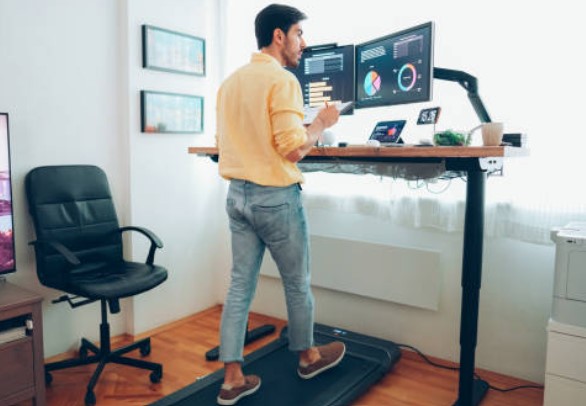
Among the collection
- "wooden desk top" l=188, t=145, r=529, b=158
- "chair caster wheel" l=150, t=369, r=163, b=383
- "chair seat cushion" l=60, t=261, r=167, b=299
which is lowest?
"chair caster wheel" l=150, t=369, r=163, b=383

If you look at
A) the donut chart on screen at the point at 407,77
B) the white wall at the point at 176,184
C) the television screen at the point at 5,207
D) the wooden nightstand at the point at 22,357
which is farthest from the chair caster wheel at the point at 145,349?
the donut chart on screen at the point at 407,77

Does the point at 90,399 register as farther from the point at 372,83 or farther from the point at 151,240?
the point at 372,83

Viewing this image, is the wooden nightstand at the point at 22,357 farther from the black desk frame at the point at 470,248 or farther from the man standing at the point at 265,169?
the black desk frame at the point at 470,248

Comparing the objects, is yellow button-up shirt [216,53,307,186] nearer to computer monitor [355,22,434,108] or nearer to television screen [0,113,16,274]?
computer monitor [355,22,434,108]

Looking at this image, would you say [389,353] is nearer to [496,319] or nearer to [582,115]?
[496,319]

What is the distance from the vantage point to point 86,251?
256 centimetres

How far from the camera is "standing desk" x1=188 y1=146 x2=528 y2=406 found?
1.80 metres

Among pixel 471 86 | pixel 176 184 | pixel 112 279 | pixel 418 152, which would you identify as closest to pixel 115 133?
pixel 176 184

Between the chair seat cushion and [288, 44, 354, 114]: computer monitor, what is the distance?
1.24m

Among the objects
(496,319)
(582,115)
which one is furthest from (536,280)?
(582,115)

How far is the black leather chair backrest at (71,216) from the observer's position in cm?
239

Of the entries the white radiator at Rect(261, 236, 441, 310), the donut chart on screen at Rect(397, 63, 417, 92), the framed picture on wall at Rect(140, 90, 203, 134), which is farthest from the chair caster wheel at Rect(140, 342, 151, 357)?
the donut chart on screen at Rect(397, 63, 417, 92)

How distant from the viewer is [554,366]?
1.91m

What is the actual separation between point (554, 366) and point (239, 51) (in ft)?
8.36
